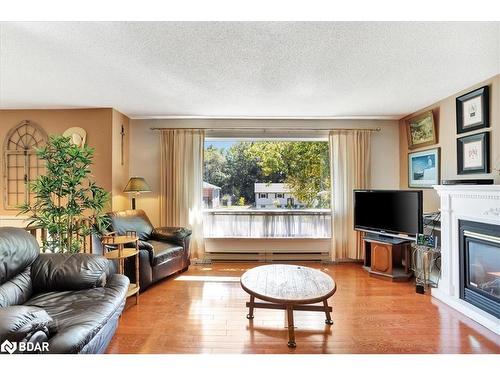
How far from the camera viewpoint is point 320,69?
7.41ft

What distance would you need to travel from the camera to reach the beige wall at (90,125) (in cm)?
347

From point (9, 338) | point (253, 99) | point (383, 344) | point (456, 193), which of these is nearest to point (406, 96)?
point (456, 193)

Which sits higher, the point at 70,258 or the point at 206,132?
the point at 206,132

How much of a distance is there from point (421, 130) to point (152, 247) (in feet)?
13.3

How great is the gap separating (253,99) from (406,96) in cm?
190

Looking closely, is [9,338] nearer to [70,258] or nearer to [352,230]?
[70,258]

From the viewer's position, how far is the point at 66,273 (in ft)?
6.29

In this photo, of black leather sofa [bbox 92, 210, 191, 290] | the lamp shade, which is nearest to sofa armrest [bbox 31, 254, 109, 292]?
black leather sofa [bbox 92, 210, 191, 290]

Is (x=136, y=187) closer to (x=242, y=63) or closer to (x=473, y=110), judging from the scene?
(x=242, y=63)

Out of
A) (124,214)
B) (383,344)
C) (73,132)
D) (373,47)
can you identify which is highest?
(373,47)

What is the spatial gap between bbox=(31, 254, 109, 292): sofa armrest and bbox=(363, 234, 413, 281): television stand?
3.26m

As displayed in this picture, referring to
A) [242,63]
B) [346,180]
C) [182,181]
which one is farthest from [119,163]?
[346,180]

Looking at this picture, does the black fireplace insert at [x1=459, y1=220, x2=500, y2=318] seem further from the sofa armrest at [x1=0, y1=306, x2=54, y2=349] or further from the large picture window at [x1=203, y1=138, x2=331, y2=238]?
the sofa armrest at [x1=0, y1=306, x2=54, y2=349]

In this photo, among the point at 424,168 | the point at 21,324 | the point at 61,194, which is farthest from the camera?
the point at 424,168
